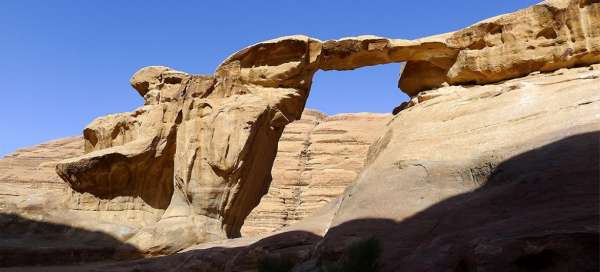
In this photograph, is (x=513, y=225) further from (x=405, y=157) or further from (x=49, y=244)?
(x=49, y=244)

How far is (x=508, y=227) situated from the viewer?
551 cm

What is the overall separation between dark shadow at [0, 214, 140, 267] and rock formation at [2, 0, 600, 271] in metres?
0.50

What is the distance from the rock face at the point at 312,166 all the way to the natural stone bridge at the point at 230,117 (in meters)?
16.4

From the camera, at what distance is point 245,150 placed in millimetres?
12734

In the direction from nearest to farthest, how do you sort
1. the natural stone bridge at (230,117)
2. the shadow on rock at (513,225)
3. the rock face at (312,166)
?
1. the shadow on rock at (513,225)
2. the natural stone bridge at (230,117)
3. the rock face at (312,166)

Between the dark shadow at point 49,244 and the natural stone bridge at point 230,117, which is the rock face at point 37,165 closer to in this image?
the natural stone bridge at point 230,117

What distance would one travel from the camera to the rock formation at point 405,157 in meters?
5.97

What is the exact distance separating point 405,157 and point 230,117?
15.6ft

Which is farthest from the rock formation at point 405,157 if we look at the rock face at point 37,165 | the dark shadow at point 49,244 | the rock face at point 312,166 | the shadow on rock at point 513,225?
the rock face at point 312,166

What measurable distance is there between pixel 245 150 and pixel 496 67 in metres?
5.91

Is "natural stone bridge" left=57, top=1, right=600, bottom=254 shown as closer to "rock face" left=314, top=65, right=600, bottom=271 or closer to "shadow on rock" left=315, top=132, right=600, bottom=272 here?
"rock face" left=314, top=65, right=600, bottom=271

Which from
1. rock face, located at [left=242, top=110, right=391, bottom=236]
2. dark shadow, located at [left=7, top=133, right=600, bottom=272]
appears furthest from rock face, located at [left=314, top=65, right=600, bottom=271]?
rock face, located at [left=242, top=110, right=391, bottom=236]

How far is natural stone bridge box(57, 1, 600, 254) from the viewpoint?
1208cm

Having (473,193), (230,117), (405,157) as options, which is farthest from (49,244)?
(473,193)
